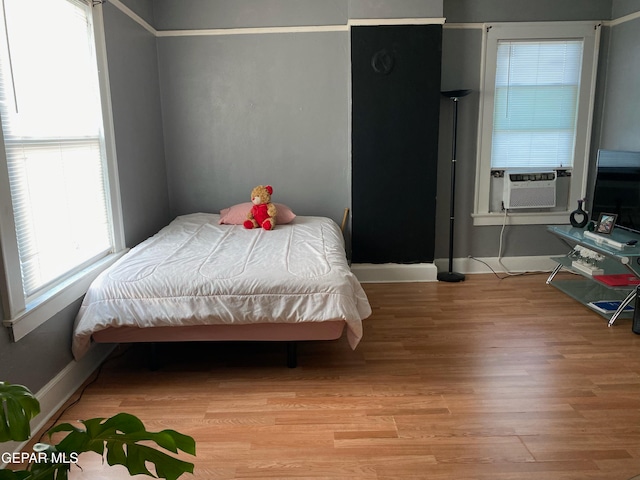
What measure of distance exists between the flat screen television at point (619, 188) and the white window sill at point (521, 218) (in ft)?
2.05

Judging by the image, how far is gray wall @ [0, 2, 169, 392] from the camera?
2219 mm

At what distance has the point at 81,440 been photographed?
1.04 m

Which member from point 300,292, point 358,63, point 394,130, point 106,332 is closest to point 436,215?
point 394,130

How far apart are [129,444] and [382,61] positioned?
3593mm

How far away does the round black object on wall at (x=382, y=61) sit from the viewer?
12.9 ft

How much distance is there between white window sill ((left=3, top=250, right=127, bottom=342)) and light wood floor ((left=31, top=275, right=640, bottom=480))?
0.49 m

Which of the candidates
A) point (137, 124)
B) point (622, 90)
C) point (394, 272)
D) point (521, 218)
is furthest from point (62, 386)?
point (622, 90)

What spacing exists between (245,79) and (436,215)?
2091 millimetres

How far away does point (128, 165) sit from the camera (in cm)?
338

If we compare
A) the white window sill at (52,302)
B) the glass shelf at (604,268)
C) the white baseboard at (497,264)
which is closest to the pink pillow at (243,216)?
the white window sill at (52,302)

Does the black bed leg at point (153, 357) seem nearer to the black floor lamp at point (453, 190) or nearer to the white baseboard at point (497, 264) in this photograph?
the black floor lamp at point (453, 190)

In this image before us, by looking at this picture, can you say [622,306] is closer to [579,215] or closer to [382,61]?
[579,215]

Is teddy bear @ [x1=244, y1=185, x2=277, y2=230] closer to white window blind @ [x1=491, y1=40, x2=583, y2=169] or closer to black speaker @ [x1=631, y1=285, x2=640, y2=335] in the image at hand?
white window blind @ [x1=491, y1=40, x2=583, y2=169]

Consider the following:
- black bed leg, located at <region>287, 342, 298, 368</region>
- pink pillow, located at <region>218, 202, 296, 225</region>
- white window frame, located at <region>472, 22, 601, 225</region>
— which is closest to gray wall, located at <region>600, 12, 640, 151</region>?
white window frame, located at <region>472, 22, 601, 225</region>
